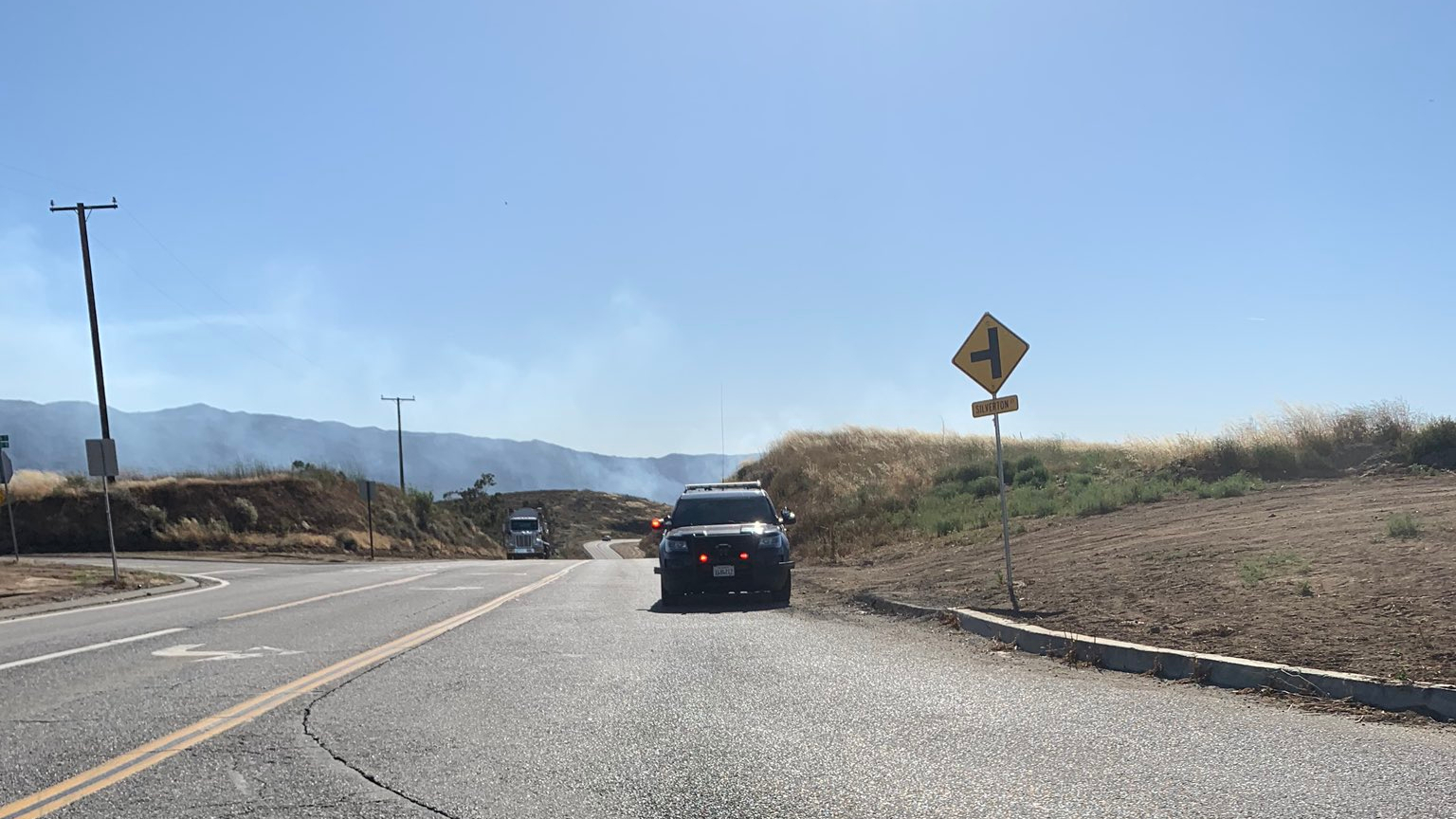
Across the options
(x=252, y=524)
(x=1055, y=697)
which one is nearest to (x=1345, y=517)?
(x=1055, y=697)

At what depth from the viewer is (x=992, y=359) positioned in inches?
526

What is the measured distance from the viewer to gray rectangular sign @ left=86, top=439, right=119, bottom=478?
22000 mm

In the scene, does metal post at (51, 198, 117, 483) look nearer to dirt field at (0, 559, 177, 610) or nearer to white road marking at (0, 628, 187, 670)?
dirt field at (0, 559, 177, 610)

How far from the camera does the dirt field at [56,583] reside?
60.0 feet

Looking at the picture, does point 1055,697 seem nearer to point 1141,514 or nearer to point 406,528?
point 1141,514

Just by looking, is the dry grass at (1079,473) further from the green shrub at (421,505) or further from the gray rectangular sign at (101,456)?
the green shrub at (421,505)

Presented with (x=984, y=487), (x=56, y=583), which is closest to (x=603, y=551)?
(x=984, y=487)

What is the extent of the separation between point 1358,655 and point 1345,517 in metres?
7.60

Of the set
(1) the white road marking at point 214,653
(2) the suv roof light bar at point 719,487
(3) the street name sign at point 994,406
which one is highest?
(3) the street name sign at point 994,406

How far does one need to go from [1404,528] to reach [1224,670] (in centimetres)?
557

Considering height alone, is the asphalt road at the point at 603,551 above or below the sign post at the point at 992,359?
below

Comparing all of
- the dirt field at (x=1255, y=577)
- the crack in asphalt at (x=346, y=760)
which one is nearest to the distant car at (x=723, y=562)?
the dirt field at (x=1255, y=577)

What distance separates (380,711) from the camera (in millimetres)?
7059

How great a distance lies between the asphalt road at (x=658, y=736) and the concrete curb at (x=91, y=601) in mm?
5841
